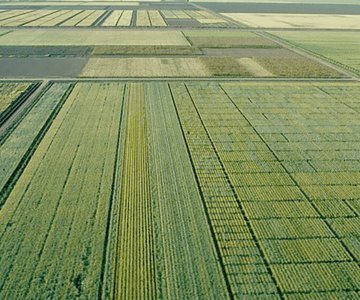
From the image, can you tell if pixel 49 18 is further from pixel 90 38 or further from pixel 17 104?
pixel 17 104

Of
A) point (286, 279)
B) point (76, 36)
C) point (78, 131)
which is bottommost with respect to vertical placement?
point (286, 279)

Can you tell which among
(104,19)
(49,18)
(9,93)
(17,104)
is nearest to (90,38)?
(104,19)

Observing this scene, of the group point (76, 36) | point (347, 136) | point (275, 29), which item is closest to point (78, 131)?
point (347, 136)

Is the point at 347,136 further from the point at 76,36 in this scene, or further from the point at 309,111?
the point at 76,36

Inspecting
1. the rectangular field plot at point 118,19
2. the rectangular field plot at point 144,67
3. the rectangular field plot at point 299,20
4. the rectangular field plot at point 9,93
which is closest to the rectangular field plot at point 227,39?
the rectangular field plot at point 144,67

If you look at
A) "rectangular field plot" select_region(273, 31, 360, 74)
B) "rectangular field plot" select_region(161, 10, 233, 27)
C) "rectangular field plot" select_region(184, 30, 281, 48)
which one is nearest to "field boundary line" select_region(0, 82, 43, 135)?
"rectangular field plot" select_region(184, 30, 281, 48)

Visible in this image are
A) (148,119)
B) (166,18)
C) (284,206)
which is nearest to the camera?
(284,206)

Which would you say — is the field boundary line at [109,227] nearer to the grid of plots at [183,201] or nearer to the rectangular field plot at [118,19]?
the grid of plots at [183,201]
